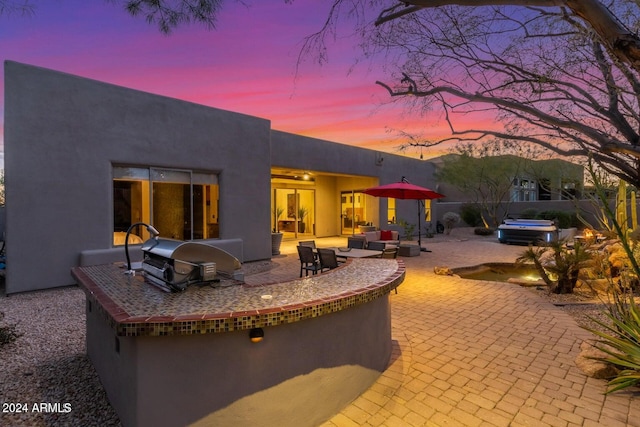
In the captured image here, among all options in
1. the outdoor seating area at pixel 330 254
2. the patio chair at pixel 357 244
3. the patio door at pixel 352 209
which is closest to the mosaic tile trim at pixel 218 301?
the outdoor seating area at pixel 330 254

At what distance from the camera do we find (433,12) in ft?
19.3

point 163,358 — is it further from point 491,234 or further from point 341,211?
point 491,234

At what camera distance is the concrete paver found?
305cm

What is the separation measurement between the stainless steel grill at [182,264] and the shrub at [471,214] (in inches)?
987

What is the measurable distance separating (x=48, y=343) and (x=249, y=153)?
23.7 feet

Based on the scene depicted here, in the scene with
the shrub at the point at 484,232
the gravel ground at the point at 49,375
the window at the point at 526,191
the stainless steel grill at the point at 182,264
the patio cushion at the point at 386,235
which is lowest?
the gravel ground at the point at 49,375

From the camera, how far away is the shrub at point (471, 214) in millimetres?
25484

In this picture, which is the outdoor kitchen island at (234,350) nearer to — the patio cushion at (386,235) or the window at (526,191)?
the patio cushion at (386,235)

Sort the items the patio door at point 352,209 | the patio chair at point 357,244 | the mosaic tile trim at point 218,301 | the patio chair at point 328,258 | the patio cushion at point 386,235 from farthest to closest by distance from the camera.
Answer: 1. the patio door at point 352,209
2. the patio cushion at point 386,235
3. the patio chair at point 357,244
4. the patio chair at point 328,258
5. the mosaic tile trim at point 218,301

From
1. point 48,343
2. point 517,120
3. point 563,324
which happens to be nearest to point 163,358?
point 48,343

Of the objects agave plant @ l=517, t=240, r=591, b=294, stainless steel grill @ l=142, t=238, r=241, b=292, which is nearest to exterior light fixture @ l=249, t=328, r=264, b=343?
stainless steel grill @ l=142, t=238, r=241, b=292

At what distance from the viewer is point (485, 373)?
3.84 m

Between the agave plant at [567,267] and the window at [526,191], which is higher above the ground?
the window at [526,191]

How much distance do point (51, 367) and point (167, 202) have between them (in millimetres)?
5697
